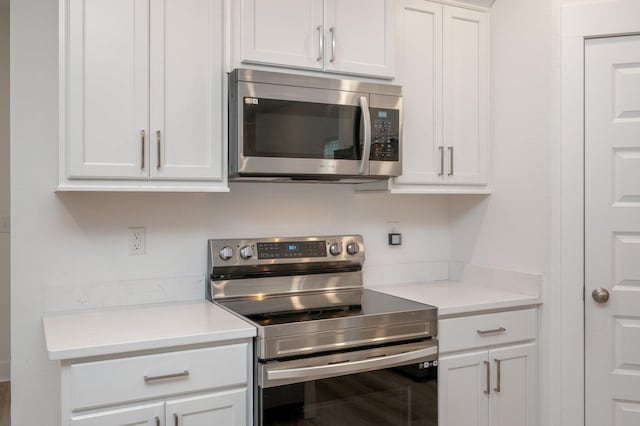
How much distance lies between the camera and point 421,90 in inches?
100

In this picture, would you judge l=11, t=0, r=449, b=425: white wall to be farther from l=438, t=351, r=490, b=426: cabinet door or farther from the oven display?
l=438, t=351, r=490, b=426: cabinet door

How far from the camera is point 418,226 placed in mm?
2912

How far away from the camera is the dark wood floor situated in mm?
3255

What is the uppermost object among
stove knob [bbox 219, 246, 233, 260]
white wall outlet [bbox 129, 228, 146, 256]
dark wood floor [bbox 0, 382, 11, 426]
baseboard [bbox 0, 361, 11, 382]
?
white wall outlet [bbox 129, 228, 146, 256]

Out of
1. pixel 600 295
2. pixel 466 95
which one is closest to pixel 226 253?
pixel 466 95

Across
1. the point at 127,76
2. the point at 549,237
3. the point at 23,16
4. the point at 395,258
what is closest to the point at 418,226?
the point at 395,258

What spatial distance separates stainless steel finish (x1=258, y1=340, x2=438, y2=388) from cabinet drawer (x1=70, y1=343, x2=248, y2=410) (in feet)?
0.35

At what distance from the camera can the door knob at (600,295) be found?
2.33m

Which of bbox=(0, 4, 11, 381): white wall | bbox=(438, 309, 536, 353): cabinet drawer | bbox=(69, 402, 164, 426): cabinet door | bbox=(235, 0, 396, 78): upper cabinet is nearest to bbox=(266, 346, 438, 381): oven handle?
bbox=(438, 309, 536, 353): cabinet drawer

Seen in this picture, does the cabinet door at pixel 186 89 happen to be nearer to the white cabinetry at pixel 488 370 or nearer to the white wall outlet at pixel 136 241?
the white wall outlet at pixel 136 241

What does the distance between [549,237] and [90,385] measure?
1.92 metres

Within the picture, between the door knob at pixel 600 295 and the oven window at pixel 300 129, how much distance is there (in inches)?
46.2

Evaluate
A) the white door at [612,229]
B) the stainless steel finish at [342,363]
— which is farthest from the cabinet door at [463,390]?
the white door at [612,229]

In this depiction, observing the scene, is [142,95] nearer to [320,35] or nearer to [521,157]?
[320,35]
